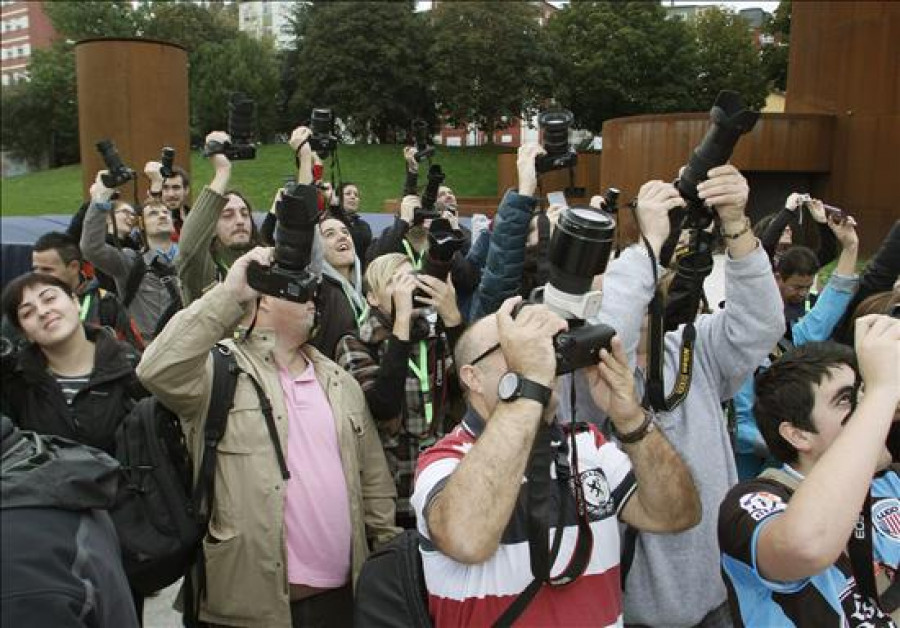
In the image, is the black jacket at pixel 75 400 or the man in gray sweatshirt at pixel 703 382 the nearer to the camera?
the man in gray sweatshirt at pixel 703 382

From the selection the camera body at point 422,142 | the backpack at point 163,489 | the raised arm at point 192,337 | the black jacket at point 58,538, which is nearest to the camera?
the black jacket at point 58,538

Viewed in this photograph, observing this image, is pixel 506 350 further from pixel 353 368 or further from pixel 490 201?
pixel 490 201

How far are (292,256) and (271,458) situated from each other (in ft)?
2.35

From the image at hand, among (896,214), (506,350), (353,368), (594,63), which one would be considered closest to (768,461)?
(353,368)

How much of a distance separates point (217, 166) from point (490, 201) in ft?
69.4

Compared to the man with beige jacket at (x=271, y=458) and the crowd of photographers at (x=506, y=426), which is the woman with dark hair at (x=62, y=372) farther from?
the man with beige jacket at (x=271, y=458)

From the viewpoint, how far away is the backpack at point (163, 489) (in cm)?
256

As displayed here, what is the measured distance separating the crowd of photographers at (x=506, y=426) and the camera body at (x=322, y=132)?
0.03m

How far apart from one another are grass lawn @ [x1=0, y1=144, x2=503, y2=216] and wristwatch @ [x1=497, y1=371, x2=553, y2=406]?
369 inches

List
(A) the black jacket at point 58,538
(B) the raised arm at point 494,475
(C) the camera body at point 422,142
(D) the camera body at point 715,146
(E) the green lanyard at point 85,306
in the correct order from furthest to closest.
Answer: (C) the camera body at point 422,142 → (E) the green lanyard at point 85,306 → (D) the camera body at point 715,146 → (B) the raised arm at point 494,475 → (A) the black jacket at point 58,538

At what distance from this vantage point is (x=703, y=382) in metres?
2.47

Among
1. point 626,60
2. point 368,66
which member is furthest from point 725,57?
point 368,66

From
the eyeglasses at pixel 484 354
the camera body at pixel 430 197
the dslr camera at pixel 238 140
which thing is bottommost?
the eyeglasses at pixel 484 354

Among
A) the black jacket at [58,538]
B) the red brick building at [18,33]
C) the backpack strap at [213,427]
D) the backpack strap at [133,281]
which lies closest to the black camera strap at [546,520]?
the black jacket at [58,538]
